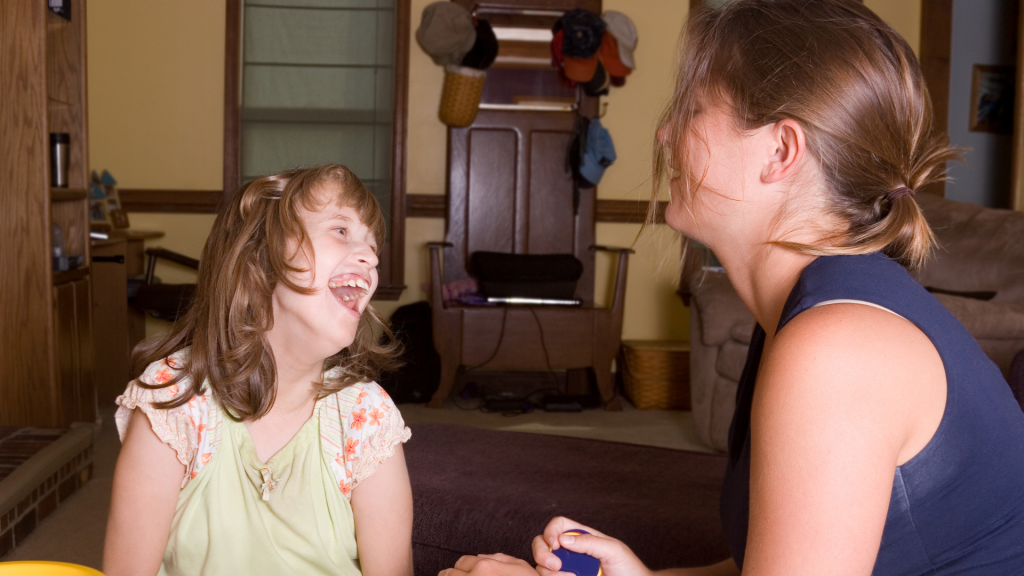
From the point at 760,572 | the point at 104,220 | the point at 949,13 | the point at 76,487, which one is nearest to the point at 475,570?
the point at 760,572

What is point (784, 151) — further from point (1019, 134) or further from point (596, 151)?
point (1019, 134)

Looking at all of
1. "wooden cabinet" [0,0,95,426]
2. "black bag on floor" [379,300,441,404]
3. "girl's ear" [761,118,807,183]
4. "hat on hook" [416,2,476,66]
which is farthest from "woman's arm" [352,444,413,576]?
"hat on hook" [416,2,476,66]

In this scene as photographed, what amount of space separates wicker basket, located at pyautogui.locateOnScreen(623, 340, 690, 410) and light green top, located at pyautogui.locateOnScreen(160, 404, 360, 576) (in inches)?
→ 131

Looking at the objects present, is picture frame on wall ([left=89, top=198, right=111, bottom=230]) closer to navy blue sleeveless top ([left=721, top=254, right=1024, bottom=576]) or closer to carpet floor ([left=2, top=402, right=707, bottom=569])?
carpet floor ([left=2, top=402, right=707, bottom=569])

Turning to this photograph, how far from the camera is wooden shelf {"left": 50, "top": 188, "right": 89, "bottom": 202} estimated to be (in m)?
3.16

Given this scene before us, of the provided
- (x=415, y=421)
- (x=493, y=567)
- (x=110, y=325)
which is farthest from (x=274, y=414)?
(x=110, y=325)

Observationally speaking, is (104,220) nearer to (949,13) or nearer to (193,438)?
(193,438)

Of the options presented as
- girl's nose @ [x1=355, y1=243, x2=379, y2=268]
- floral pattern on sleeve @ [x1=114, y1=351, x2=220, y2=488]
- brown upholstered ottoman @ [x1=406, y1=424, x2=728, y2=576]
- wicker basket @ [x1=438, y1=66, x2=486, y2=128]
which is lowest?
brown upholstered ottoman @ [x1=406, y1=424, x2=728, y2=576]

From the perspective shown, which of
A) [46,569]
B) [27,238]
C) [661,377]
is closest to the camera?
[46,569]

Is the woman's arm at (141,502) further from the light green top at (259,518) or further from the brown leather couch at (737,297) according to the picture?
the brown leather couch at (737,297)

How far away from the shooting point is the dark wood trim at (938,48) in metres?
4.90

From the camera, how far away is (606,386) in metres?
4.32

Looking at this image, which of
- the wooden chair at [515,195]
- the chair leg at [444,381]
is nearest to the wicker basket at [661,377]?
the wooden chair at [515,195]

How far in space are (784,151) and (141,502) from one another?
32.9 inches
